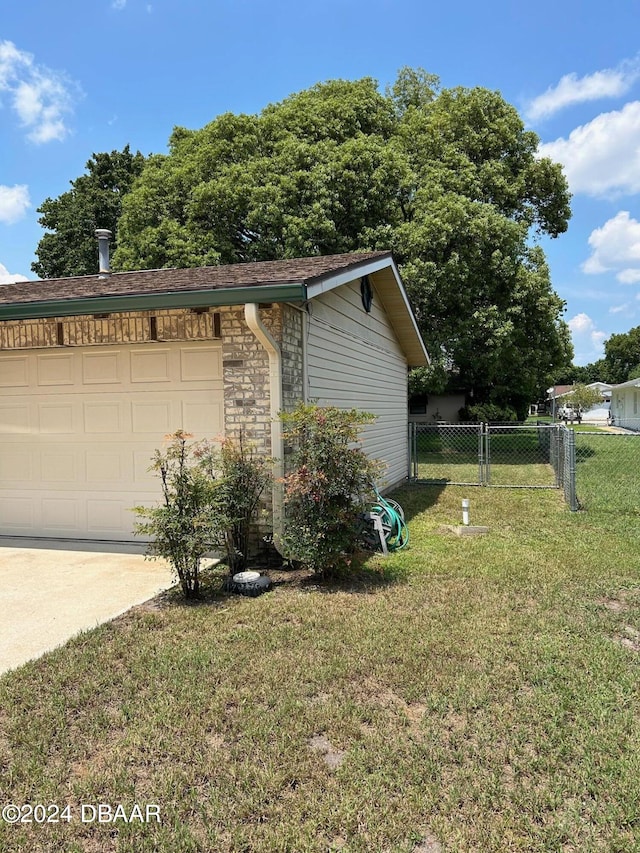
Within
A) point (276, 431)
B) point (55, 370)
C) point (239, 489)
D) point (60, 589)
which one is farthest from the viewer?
point (55, 370)

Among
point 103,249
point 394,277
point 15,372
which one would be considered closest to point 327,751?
point 15,372

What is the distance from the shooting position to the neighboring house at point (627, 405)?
31.9m

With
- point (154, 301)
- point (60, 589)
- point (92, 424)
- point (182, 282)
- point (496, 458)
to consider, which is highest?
point (182, 282)

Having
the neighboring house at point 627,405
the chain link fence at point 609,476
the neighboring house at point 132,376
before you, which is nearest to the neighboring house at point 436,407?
the chain link fence at point 609,476

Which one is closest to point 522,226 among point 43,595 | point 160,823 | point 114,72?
point 114,72

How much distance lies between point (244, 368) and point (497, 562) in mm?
3432

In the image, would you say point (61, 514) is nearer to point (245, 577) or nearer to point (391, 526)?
point (245, 577)

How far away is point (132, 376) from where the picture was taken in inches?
261

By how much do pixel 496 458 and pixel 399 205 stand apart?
9.07 meters

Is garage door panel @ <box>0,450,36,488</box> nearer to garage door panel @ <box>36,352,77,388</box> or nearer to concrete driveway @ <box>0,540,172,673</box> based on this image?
concrete driveway @ <box>0,540,172,673</box>

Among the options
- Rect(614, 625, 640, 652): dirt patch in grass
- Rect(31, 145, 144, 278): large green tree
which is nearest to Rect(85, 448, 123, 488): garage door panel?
Rect(614, 625, 640, 652): dirt patch in grass

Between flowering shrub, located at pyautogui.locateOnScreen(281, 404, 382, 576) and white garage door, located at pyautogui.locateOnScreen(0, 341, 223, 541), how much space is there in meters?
1.49

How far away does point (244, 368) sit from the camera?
5941 millimetres

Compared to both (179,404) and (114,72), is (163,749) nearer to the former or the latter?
(179,404)
